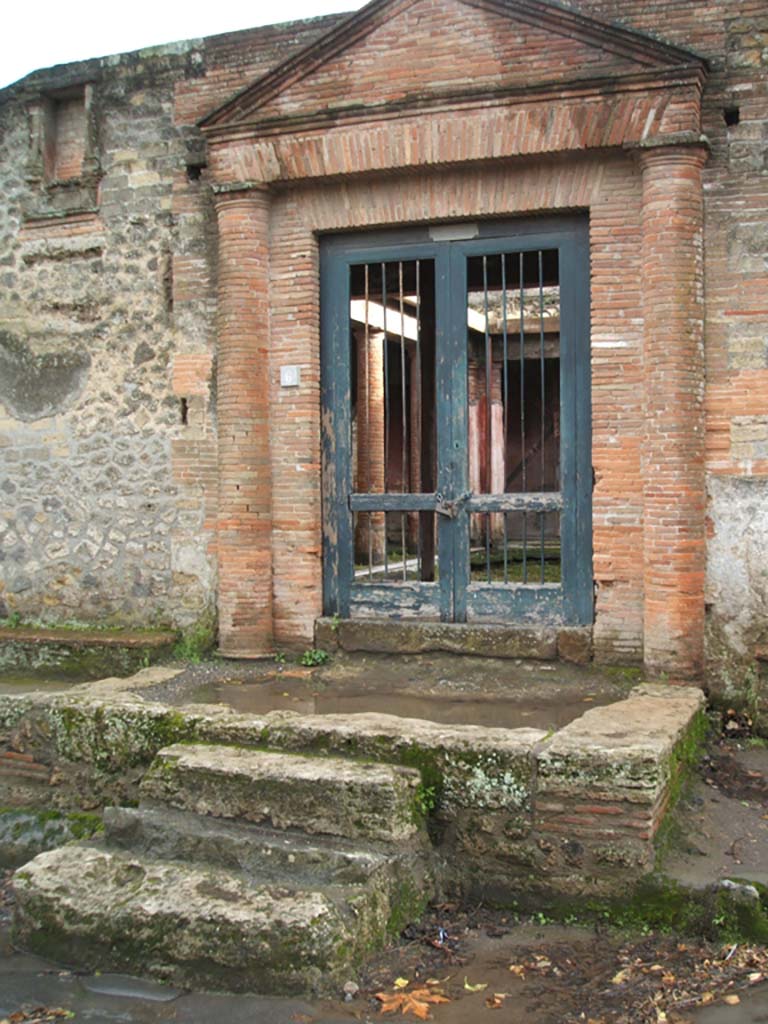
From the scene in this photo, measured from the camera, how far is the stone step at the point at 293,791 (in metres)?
4.68

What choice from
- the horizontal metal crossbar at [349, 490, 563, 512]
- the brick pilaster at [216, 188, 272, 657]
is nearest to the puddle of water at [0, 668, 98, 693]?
the brick pilaster at [216, 188, 272, 657]

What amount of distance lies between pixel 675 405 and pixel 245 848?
3.74m

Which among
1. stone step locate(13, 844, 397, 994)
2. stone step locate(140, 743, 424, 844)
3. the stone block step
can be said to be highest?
stone step locate(140, 743, 424, 844)

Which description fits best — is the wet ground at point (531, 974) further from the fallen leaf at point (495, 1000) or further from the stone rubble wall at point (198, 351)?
the stone rubble wall at point (198, 351)

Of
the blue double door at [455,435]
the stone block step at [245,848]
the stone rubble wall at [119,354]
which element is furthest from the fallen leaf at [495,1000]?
the stone rubble wall at [119,354]

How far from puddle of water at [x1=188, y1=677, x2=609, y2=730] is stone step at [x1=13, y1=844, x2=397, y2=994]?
4.75 ft

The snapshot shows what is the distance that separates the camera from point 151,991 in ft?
13.3

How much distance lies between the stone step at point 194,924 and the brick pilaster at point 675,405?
114 inches

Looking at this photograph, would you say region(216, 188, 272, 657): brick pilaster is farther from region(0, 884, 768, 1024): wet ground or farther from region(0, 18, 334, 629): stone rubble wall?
region(0, 884, 768, 1024): wet ground

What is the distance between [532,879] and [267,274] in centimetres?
468

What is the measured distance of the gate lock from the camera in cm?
711

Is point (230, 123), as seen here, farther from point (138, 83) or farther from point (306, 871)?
point (306, 871)

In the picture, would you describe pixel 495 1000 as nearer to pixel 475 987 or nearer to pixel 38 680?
pixel 475 987

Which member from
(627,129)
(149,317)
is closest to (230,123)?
(149,317)
